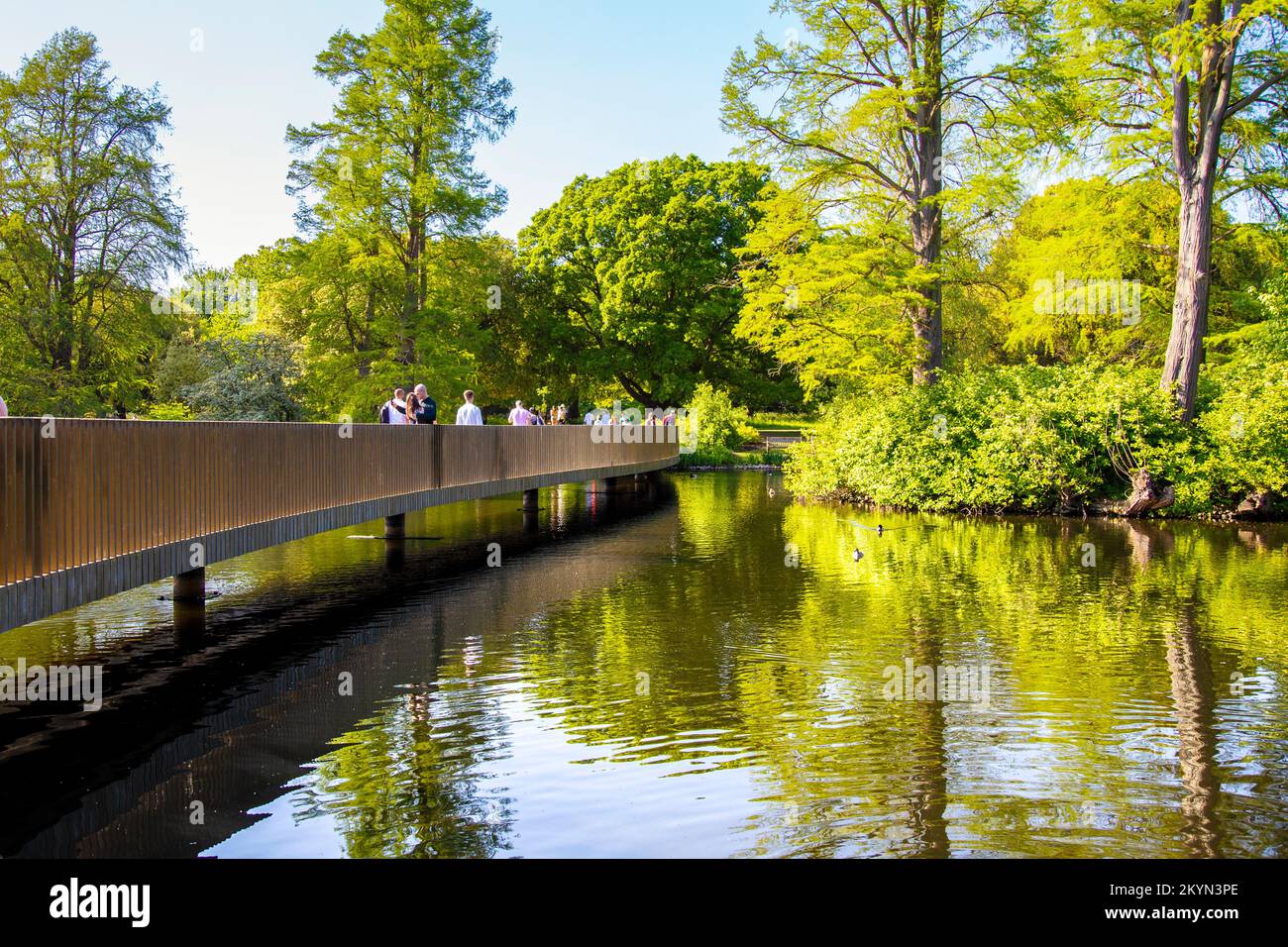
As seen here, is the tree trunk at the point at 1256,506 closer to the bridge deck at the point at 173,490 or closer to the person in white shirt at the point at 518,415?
the bridge deck at the point at 173,490

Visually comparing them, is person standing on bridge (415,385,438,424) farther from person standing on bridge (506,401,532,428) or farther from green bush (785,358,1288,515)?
green bush (785,358,1288,515)

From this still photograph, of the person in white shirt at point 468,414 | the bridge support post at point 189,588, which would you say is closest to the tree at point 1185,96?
the person in white shirt at point 468,414

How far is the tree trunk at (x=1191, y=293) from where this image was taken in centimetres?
2420

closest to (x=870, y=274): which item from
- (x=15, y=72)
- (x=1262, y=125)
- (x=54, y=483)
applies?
(x=1262, y=125)

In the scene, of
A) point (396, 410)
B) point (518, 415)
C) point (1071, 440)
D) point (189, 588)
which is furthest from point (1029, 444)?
point (189, 588)

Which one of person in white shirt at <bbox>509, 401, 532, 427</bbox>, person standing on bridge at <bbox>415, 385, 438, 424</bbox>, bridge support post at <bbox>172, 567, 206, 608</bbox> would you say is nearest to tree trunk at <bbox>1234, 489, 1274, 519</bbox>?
person in white shirt at <bbox>509, 401, 532, 427</bbox>

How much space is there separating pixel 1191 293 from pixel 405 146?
2516 centimetres

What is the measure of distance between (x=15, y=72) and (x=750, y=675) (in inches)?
1285

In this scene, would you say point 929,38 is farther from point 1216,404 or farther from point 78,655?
point 78,655

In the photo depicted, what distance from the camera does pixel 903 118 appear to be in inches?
1003

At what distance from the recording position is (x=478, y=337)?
1604 inches

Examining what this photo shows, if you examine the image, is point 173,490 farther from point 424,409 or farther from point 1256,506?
point 1256,506

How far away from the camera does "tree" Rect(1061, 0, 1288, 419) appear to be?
23.6 meters

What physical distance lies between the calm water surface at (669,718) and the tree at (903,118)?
39.7 feet
